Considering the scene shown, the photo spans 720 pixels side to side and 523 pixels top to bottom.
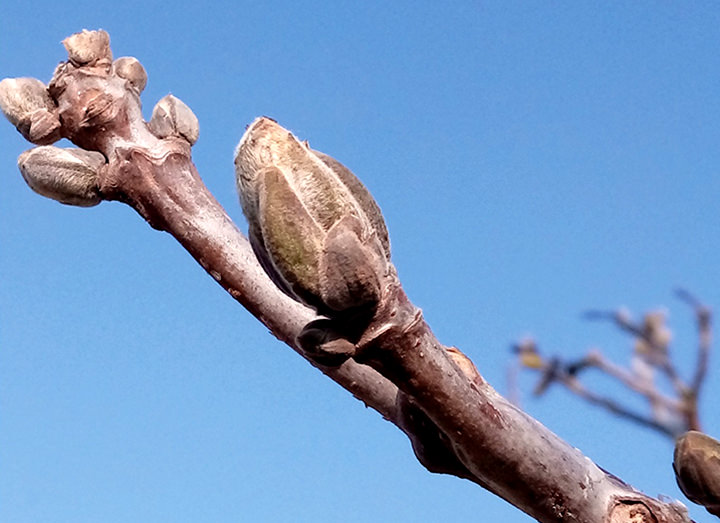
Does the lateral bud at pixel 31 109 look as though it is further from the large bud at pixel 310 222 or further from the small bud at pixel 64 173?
the large bud at pixel 310 222

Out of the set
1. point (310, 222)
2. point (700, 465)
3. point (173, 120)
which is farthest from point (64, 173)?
point (700, 465)

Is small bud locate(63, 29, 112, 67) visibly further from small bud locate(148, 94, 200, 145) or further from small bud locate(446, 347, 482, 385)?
small bud locate(446, 347, 482, 385)

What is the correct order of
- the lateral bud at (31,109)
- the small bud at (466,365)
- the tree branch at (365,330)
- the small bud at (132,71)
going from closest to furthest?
1. the tree branch at (365,330)
2. the small bud at (466,365)
3. the lateral bud at (31,109)
4. the small bud at (132,71)

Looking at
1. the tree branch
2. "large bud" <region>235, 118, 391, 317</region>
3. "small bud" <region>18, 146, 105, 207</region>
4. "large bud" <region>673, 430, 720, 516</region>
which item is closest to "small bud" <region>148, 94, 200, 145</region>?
the tree branch

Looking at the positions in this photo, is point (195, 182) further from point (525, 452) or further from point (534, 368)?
point (534, 368)

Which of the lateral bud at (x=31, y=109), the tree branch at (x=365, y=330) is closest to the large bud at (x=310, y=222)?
the tree branch at (x=365, y=330)
